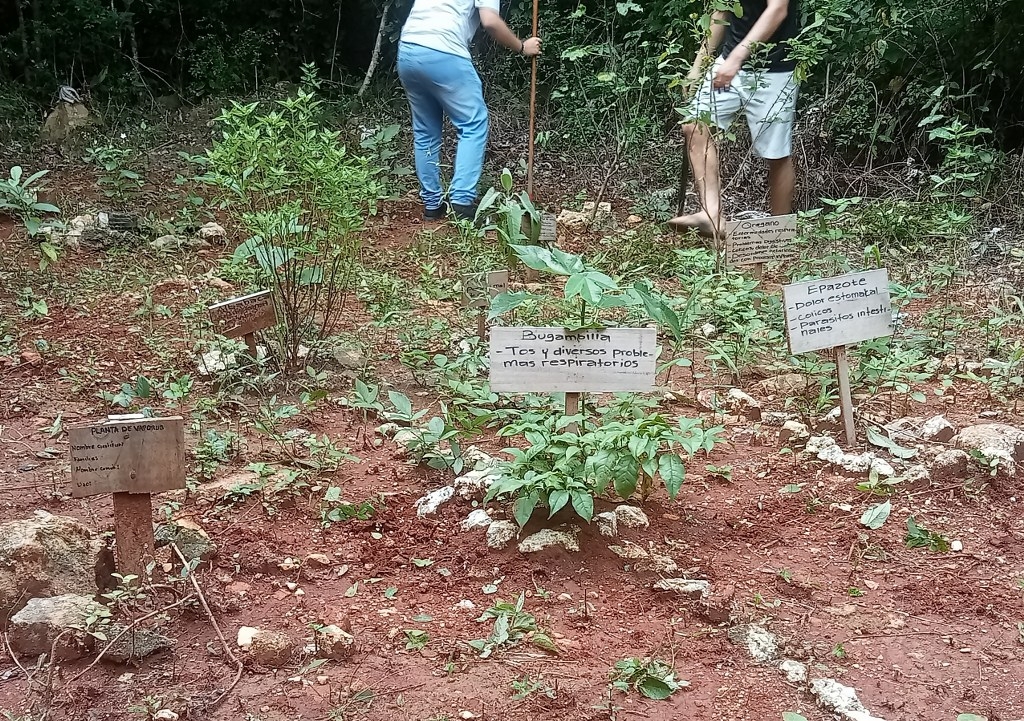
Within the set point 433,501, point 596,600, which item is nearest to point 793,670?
point 596,600

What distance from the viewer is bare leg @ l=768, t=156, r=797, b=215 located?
5166 millimetres

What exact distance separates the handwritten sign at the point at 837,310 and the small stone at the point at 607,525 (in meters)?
0.85

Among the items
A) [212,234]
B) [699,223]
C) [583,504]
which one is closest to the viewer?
Result: [583,504]

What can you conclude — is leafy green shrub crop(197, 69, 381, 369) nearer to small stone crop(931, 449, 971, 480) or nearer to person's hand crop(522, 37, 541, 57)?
small stone crop(931, 449, 971, 480)

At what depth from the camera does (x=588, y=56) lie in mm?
7473

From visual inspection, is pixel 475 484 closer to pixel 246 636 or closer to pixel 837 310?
pixel 246 636

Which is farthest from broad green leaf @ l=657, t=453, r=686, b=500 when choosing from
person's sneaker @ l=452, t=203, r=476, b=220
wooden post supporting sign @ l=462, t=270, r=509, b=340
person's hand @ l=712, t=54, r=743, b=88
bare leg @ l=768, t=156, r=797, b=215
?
person's sneaker @ l=452, t=203, r=476, b=220

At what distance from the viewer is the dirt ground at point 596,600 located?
1887mm

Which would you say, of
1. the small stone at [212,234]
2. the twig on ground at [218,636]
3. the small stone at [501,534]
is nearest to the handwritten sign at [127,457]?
the twig on ground at [218,636]

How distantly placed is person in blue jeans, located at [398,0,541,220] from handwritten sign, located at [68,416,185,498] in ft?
11.7

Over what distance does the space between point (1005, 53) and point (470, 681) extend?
214 inches

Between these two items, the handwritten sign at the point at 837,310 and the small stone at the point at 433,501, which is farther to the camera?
the handwritten sign at the point at 837,310

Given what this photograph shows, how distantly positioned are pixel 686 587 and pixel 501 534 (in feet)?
1.51

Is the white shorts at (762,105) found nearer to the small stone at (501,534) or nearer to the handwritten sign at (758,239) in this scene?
the handwritten sign at (758,239)
